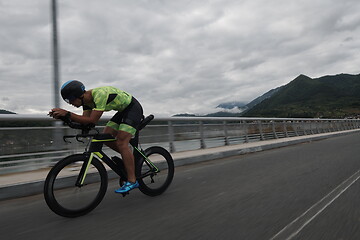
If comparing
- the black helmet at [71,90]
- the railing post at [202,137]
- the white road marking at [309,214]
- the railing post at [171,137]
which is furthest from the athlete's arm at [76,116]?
the railing post at [202,137]

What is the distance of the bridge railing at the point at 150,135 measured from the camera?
557cm

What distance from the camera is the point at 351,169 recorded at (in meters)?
5.89

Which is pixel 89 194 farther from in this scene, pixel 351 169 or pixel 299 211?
pixel 351 169

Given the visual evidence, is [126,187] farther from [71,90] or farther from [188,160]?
[188,160]

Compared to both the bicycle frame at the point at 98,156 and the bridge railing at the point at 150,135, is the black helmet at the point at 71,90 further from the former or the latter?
the bridge railing at the point at 150,135

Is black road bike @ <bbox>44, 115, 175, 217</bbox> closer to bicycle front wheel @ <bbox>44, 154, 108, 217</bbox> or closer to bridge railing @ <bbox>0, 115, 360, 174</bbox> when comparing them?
bicycle front wheel @ <bbox>44, 154, 108, 217</bbox>

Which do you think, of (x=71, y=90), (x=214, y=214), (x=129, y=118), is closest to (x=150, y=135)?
(x=129, y=118)

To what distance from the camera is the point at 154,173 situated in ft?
13.4

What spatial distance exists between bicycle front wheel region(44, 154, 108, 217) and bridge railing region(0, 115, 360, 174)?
2.27 meters

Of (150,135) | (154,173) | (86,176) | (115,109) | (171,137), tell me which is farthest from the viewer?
(171,137)

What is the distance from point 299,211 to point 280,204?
0.32 meters

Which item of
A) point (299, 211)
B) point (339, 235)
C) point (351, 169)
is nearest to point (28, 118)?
point (299, 211)

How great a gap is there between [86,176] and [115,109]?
3.19 feet

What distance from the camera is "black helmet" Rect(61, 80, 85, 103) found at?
3236mm
